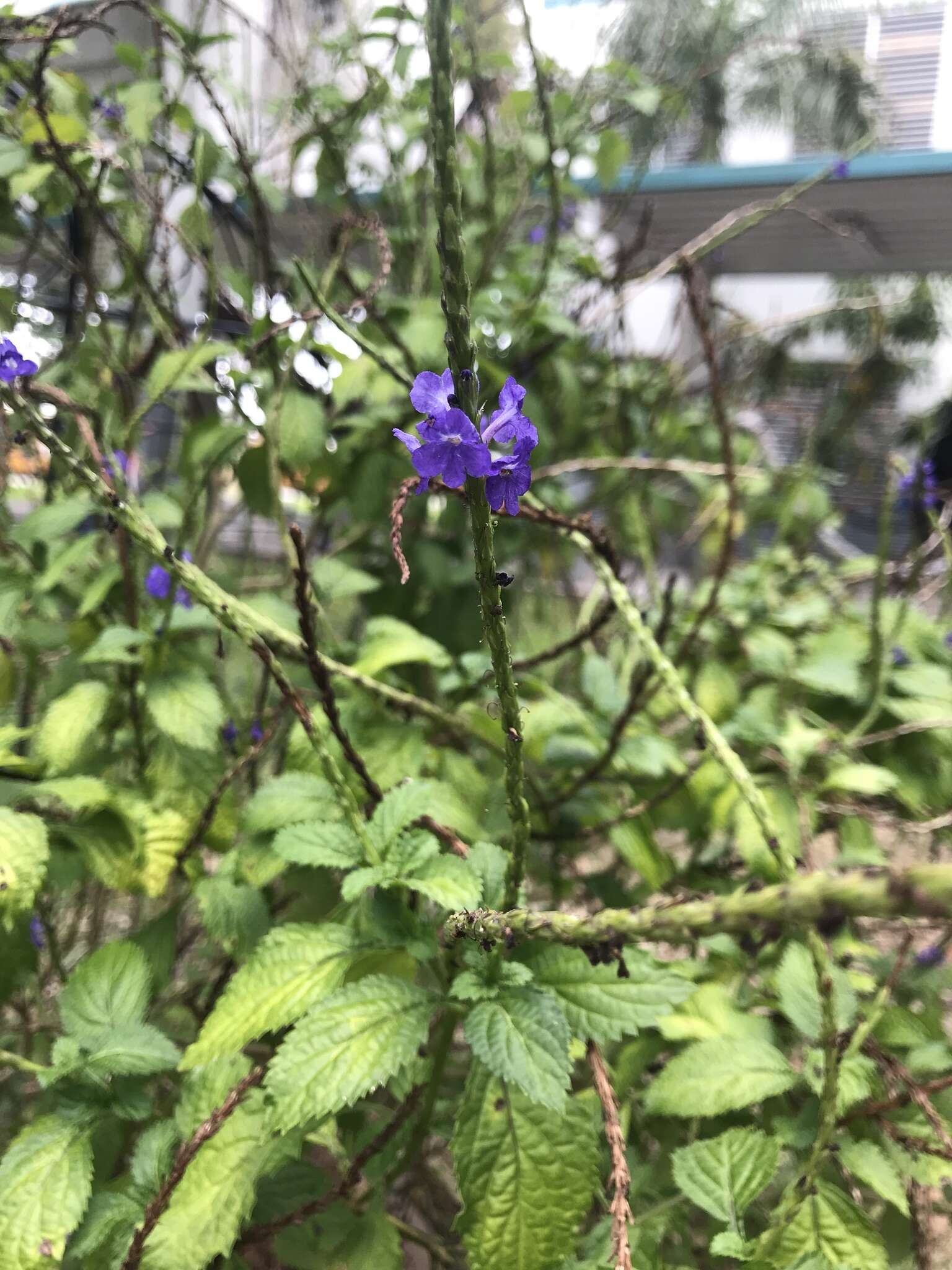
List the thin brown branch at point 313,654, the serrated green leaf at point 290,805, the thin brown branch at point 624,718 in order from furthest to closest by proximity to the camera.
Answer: the thin brown branch at point 624,718 < the serrated green leaf at point 290,805 < the thin brown branch at point 313,654

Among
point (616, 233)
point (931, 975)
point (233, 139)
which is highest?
point (616, 233)

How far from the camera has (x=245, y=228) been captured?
1.34 m

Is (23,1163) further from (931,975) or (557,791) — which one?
(931,975)

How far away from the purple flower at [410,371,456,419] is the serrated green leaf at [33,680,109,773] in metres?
0.57

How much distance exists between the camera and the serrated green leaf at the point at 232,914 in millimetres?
655

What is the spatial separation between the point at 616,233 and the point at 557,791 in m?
2.21

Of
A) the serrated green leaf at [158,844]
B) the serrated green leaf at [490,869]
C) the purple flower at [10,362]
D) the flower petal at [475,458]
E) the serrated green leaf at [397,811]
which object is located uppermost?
the purple flower at [10,362]

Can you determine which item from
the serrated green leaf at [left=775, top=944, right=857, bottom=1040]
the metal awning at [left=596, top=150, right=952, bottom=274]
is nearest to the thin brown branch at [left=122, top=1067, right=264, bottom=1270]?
the serrated green leaf at [left=775, top=944, right=857, bottom=1040]

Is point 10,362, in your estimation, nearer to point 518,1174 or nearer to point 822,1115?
point 518,1174

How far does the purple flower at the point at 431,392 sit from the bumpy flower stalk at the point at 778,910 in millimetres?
217

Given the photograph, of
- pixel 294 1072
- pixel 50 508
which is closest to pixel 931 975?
pixel 294 1072

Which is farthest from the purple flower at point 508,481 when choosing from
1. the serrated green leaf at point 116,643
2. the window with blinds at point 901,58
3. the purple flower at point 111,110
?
the window with blinds at point 901,58

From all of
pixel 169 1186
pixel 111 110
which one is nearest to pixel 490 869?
pixel 169 1186

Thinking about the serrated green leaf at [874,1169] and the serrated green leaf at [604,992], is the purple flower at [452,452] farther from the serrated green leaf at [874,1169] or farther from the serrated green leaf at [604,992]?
the serrated green leaf at [874,1169]
